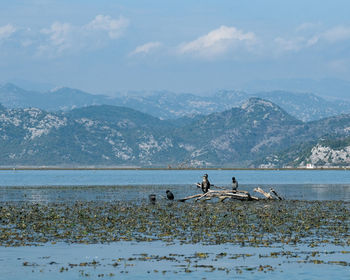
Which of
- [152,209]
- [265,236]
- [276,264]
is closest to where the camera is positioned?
[276,264]

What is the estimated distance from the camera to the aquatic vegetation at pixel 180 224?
172ft

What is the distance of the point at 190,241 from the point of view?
168 ft

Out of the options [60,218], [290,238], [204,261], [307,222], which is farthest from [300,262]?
[60,218]

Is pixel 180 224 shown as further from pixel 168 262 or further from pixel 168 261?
pixel 168 262

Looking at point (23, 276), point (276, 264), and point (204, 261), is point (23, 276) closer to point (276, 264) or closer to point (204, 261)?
point (204, 261)

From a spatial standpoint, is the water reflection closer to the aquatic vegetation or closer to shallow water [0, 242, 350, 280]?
the aquatic vegetation

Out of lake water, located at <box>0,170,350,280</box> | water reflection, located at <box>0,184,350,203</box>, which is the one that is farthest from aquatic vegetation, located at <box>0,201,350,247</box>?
water reflection, located at <box>0,184,350,203</box>

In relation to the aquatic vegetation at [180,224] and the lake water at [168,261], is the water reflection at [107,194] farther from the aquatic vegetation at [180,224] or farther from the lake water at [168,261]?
the lake water at [168,261]

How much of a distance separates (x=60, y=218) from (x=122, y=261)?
24043 millimetres

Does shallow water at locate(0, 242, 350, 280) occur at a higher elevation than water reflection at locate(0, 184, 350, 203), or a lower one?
lower

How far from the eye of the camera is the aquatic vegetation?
52469 millimetres

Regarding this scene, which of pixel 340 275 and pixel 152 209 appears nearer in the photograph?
pixel 340 275

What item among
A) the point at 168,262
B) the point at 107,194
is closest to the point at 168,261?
the point at 168,262

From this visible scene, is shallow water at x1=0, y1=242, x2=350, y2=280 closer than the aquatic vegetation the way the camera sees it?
Yes
